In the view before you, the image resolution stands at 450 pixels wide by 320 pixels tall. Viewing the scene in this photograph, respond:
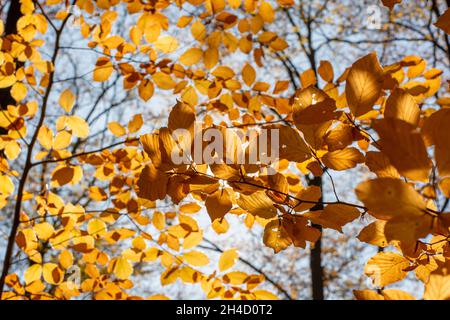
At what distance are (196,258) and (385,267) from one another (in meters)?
0.84

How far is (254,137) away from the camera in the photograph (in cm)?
60

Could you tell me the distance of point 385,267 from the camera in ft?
2.34

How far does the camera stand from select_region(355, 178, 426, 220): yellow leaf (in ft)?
1.18

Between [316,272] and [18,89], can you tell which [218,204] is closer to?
[18,89]

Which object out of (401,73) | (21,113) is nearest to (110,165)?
(21,113)

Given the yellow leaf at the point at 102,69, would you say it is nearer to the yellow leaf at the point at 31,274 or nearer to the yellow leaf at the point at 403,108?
the yellow leaf at the point at 31,274

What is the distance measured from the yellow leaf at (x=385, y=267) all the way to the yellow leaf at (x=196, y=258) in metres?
0.80

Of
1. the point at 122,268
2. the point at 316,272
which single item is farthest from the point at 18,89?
the point at 316,272

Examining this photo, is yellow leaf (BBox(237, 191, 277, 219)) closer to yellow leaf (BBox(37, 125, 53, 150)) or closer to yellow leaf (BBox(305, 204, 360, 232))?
yellow leaf (BBox(305, 204, 360, 232))

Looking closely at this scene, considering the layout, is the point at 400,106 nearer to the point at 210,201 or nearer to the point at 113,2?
the point at 210,201

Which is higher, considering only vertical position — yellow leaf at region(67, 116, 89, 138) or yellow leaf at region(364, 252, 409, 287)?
yellow leaf at region(67, 116, 89, 138)

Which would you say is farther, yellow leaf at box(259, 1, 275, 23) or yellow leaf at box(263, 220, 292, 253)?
yellow leaf at box(259, 1, 275, 23)

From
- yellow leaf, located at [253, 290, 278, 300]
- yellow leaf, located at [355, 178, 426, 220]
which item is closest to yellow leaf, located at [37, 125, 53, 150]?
yellow leaf, located at [253, 290, 278, 300]

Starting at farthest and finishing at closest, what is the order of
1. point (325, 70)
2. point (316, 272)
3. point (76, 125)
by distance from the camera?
point (316, 272), point (76, 125), point (325, 70)
